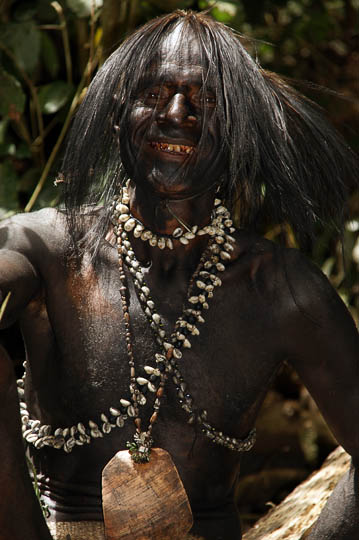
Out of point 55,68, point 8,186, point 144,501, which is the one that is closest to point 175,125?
point 144,501

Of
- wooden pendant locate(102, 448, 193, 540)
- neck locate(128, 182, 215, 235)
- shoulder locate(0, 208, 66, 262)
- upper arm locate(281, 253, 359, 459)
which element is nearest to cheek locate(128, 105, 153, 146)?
neck locate(128, 182, 215, 235)

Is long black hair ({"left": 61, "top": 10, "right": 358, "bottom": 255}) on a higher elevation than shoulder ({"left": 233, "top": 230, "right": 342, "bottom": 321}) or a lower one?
higher

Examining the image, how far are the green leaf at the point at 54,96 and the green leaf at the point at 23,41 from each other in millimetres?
102

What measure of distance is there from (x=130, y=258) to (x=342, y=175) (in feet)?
1.58

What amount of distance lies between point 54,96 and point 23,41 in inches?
7.0

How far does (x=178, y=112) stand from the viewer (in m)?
1.68

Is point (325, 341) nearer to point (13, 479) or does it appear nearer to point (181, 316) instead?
point (181, 316)

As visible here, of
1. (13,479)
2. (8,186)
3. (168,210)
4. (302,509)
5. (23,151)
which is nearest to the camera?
(13,479)

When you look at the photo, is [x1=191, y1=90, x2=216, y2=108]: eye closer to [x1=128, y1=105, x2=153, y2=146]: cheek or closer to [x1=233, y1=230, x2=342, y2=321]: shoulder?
[x1=128, y1=105, x2=153, y2=146]: cheek

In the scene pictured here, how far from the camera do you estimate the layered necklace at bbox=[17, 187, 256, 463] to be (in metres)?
1.78

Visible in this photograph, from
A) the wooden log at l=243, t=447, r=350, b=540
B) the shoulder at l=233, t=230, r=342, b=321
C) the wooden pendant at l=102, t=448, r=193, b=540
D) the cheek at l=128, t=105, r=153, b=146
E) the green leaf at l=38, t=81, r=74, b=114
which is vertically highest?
the cheek at l=128, t=105, r=153, b=146

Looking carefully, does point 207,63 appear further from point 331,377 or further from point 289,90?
point 331,377

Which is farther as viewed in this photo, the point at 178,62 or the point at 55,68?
the point at 55,68

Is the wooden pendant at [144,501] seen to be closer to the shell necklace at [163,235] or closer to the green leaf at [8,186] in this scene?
the shell necklace at [163,235]
